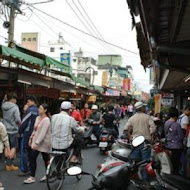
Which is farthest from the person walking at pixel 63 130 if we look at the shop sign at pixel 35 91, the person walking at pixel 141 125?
the shop sign at pixel 35 91

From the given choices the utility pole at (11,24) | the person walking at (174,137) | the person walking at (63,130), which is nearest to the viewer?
the person walking at (63,130)

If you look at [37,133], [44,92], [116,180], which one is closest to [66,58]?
[44,92]

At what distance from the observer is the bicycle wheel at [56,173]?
6.00m

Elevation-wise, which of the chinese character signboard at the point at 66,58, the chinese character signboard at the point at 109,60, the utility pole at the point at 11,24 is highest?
the chinese character signboard at the point at 109,60

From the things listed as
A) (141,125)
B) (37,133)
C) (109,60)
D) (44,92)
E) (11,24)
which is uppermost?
(109,60)

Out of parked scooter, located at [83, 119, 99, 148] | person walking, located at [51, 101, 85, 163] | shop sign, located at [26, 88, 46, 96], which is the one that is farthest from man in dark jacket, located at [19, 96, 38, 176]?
shop sign, located at [26, 88, 46, 96]

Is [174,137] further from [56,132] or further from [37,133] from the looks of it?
[37,133]

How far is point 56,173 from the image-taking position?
6059 mm

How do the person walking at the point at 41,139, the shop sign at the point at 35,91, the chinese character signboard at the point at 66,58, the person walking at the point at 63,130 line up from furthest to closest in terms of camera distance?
the chinese character signboard at the point at 66,58 → the shop sign at the point at 35,91 → the person walking at the point at 41,139 → the person walking at the point at 63,130

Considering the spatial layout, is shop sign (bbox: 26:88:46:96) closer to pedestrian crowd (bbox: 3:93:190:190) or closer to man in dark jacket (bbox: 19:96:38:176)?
pedestrian crowd (bbox: 3:93:190:190)

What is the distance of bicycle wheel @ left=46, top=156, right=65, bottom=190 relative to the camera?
6002 mm

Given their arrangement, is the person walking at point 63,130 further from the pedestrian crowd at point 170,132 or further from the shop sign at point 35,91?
the shop sign at point 35,91

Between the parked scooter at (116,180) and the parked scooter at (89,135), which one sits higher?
the parked scooter at (116,180)

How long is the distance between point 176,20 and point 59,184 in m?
4.09
